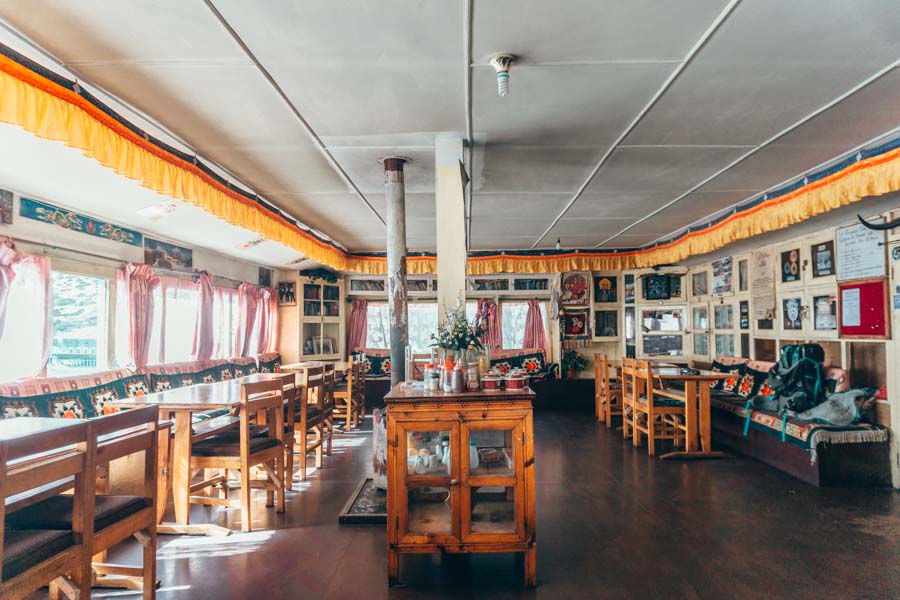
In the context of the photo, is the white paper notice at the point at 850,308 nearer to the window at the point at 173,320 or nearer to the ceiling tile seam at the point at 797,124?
the ceiling tile seam at the point at 797,124

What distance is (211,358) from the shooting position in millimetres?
6816

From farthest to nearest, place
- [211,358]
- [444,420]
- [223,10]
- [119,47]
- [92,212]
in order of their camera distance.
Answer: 1. [211,358]
2. [92,212]
3. [444,420]
4. [119,47]
5. [223,10]

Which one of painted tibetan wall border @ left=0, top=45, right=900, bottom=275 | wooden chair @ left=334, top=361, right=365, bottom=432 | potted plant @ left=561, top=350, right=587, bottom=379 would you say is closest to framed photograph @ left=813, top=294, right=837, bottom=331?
painted tibetan wall border @ left=0, top=45, right=900, bottom=275

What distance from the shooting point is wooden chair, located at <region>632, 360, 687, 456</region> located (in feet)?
18.6

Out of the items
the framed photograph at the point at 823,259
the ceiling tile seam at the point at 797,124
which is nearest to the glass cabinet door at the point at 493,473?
the ceiling tile seam at the point at 797,124

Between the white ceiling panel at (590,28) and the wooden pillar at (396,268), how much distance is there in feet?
5.72

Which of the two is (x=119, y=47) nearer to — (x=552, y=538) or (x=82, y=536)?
(x=82, y=536)

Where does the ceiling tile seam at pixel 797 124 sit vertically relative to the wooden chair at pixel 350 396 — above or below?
above

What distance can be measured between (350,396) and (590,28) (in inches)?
233

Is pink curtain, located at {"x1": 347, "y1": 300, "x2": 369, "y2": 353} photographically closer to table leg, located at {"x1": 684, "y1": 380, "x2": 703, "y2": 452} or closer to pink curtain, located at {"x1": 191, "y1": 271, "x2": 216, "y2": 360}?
pink curtain, located at {"x1": 191, "y1": 271, "x2": 216, "y2": 360}

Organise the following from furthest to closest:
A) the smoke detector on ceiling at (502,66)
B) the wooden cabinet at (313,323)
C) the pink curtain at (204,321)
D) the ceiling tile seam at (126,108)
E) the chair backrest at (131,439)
→ the wooden cabinet at (313,323) → the pink curtain at (204,321) → the smoke detector on ceiling at (502,66) → the ceiling tile seam at (126,108) → the chair backrest at (131,439)

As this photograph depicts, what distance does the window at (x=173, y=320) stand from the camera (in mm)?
5793

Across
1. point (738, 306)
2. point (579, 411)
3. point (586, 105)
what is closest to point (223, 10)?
point (586, 105)

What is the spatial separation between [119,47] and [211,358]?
5.02 m
